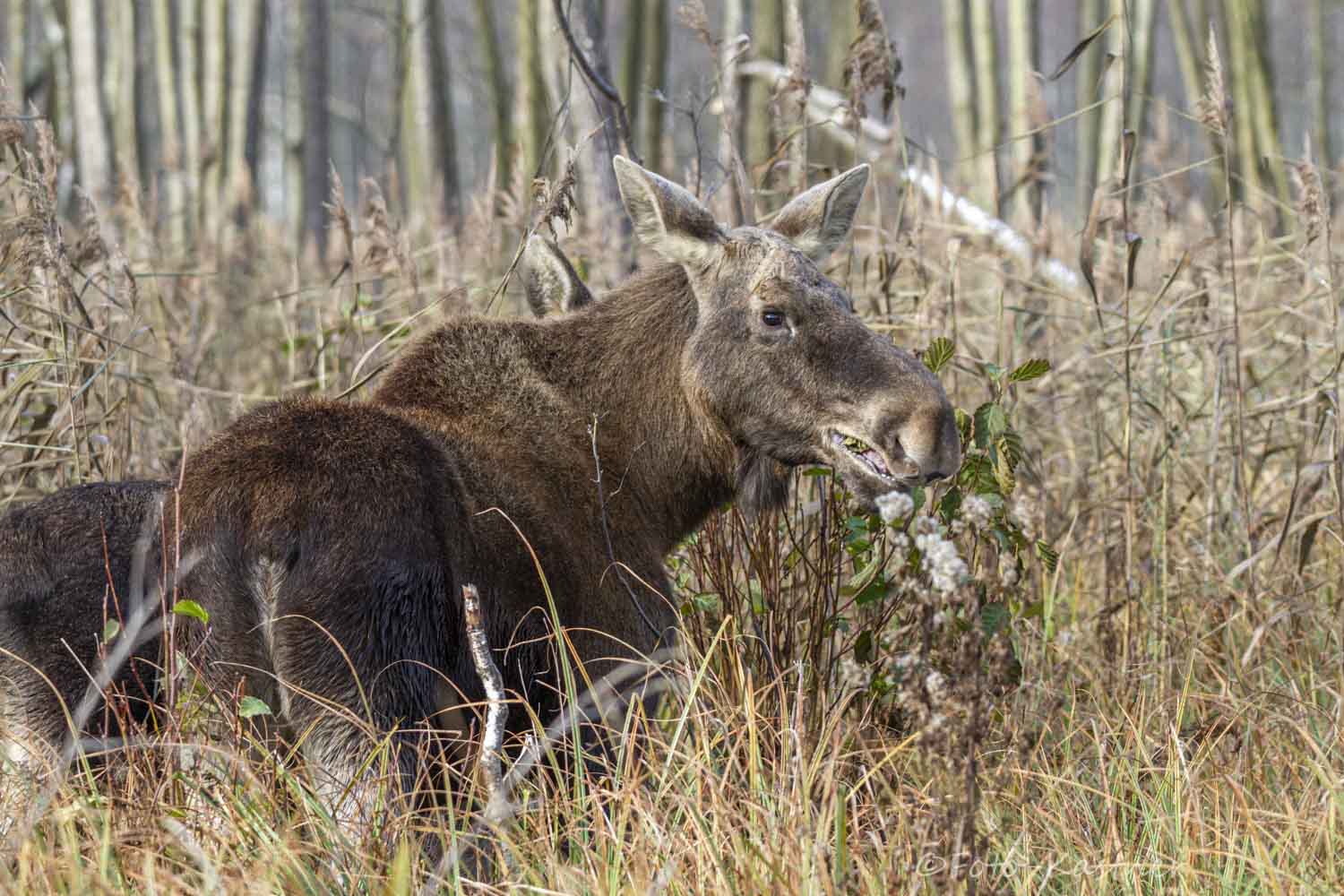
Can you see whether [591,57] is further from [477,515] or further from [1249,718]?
[1249,718]

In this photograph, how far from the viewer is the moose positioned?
10.9ft

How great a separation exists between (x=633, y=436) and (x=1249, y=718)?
6.80 feet

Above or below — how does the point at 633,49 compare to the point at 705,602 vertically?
above

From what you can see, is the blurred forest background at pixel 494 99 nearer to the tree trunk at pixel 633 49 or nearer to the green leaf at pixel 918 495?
the tree trunk at pixel 633 49

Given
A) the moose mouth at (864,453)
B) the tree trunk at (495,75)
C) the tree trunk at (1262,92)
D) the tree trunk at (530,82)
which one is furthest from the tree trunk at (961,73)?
the moose mouth at (864,453)

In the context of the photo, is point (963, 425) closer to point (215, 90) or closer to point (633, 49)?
point (633, 49)

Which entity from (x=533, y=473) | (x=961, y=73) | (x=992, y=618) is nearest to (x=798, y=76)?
(x=533, y=473)

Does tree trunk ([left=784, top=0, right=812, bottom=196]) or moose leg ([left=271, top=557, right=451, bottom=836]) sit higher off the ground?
tree trunk ([left=784, top=0, right=812, bottom=196])

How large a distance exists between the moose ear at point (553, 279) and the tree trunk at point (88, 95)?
1109 centimetres

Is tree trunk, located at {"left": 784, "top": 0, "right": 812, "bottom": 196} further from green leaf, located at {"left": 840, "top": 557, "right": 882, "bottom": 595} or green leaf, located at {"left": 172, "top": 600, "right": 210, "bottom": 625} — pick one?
green leaf, located at {"left": 172, "top": 600, "right": 210, "bottom": 625}

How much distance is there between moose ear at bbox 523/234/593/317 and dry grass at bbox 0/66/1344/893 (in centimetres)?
49

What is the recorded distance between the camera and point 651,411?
447 cm

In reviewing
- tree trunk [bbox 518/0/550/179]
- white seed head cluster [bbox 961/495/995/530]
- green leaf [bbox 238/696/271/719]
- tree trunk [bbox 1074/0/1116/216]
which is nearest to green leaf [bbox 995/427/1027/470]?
white seed head cluster [bbox 961/495/995/530]

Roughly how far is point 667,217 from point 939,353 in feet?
3.08
